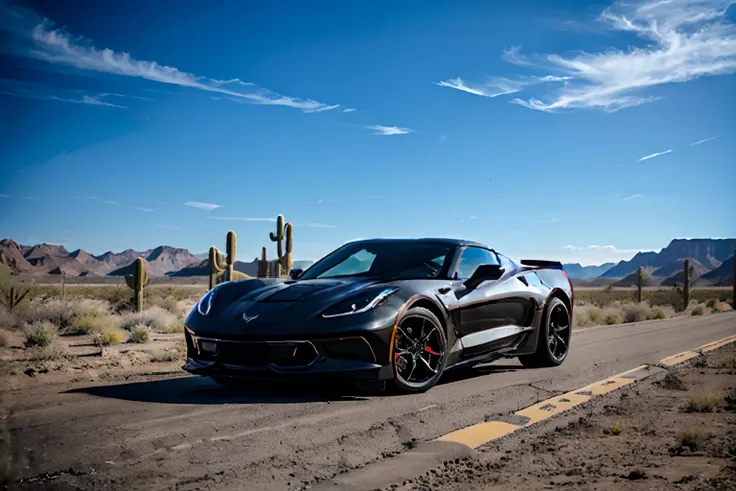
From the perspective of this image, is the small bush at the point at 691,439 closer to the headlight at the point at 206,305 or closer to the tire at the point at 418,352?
the tire at the point at 418,352

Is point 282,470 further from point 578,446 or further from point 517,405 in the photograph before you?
point 517,405

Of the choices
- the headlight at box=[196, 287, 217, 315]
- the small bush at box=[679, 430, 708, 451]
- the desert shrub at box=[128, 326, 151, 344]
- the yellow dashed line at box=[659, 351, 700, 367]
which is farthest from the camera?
the desert shrub at box=[128, 326, 151, 344]

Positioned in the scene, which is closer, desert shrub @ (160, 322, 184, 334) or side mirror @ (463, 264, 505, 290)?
side mirror @ (463, 264, 505, 290)

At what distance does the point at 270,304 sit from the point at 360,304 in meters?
0.78

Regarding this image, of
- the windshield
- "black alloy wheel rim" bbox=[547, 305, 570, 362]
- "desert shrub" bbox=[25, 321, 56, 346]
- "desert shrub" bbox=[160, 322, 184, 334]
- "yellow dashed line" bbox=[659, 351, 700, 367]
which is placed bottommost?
"desert shrub" bbox=[160, 322, 184, 334]

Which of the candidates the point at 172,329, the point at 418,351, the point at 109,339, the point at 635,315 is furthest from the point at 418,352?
the point at 635,315

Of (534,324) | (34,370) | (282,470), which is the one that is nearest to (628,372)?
(534,324)

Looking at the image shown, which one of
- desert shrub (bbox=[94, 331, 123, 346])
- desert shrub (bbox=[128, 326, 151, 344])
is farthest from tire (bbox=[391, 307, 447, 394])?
desert shrub (bbox=[128, 326, 151, 344])

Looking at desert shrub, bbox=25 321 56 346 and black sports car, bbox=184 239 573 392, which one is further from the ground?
black sports car, bbox=184 239 573 392

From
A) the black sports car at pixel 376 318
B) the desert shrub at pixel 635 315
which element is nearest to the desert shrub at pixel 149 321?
the black sports car at pixel 376 318

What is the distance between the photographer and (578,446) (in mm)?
4035

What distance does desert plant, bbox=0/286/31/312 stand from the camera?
61.4 feet

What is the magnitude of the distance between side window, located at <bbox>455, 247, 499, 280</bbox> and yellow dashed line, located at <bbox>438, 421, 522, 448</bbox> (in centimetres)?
222

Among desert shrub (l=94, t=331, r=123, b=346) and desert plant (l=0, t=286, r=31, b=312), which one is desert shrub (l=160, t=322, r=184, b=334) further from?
desert plant (l=0, t=286, r=31, b=312)
